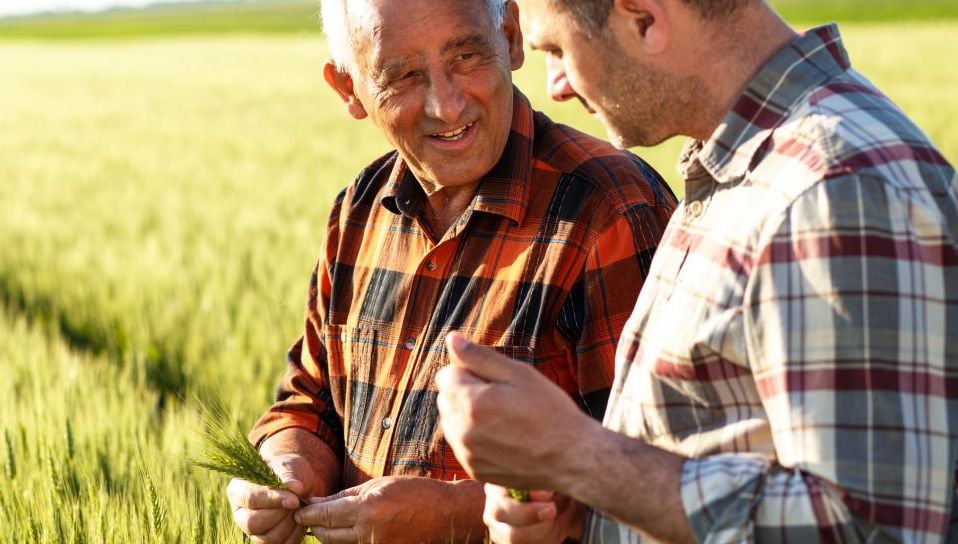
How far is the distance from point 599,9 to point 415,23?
2.26 ft

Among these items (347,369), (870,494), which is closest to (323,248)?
(347,369)

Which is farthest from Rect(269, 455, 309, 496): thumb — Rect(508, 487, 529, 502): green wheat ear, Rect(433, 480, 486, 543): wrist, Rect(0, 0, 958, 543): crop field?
Rect(508, 487, 529, 502): green wheat ear

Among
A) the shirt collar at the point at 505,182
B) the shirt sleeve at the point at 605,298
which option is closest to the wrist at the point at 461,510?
the shirt sleeve at the point at 605,298

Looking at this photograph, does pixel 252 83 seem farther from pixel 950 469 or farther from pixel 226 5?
pixel 226 5

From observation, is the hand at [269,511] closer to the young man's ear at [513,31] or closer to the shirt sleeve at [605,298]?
the shirt sleeve at [605,298]

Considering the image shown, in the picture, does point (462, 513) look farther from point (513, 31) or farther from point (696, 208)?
point (513, 31)

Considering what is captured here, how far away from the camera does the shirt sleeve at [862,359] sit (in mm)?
1112

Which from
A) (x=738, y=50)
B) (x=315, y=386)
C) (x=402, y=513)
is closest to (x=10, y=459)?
(x=315, y=386)

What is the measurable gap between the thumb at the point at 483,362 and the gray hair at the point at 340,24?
90cm

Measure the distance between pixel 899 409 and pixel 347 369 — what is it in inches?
48.0

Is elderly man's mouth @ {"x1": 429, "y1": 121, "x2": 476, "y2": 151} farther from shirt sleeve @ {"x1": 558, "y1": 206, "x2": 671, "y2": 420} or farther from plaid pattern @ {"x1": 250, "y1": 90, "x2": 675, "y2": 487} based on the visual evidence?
→ shirt sleeve @ {"x1": 558, "y1": 206, "x2": 671, "y2": 420}

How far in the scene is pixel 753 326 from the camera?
3.84 ft

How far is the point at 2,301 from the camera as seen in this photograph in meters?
5.14

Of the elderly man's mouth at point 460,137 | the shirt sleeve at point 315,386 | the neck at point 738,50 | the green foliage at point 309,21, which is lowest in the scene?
the shirt sleeve at point 315,386
